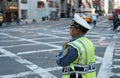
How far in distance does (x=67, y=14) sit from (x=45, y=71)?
10879 centimetres

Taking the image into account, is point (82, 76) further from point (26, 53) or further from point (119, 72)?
point (26, 53)

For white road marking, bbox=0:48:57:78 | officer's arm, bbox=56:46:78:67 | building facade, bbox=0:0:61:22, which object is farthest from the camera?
building facade, bbox=0:0:61:22

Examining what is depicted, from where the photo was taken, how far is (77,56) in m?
3.80

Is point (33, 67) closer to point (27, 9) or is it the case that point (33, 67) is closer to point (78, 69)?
point (78, 69)

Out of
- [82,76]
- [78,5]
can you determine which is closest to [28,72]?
[82,76]

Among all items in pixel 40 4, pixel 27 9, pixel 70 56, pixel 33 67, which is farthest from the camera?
pixel 40 4

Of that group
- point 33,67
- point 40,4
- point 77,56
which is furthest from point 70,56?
point 40,4

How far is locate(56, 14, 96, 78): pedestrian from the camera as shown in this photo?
12.5 ft

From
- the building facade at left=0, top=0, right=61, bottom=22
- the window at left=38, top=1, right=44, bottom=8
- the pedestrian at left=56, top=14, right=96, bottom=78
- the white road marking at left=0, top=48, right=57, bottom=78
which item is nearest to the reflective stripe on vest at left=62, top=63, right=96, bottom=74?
the pedestrian at left=56, top=14, right=96, bottom=78

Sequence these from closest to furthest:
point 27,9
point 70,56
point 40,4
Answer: point 70,56, point 27,9, point 40,4

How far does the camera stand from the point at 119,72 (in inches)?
421

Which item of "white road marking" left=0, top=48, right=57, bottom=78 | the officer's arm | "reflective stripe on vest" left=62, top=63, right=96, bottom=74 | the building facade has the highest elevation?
the officer's arm

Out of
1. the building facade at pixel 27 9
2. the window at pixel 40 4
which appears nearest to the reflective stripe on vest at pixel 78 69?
the building facade at pixel 27 9

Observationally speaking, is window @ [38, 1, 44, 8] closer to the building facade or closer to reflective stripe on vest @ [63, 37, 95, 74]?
the building facade
